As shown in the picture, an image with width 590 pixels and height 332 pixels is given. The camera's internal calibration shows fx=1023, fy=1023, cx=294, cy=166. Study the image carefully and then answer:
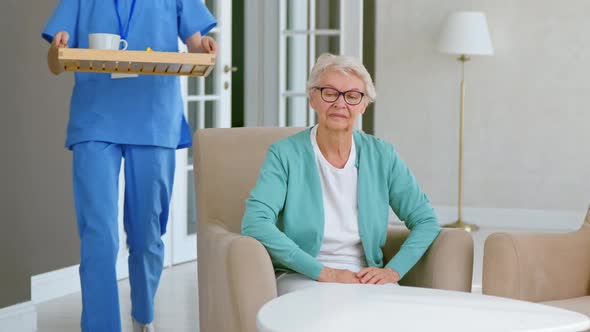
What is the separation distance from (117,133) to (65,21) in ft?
1.31

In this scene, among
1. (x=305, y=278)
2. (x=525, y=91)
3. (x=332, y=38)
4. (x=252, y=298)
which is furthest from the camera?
(x=525, y=91)

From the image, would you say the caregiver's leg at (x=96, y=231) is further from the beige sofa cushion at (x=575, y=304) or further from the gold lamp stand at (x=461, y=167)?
the gold lamp stand at (x=461, y=167)

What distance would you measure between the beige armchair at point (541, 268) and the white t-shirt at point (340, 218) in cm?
35

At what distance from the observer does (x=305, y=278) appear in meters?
2.61

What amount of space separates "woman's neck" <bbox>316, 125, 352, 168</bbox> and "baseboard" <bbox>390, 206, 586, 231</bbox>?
4579 mm

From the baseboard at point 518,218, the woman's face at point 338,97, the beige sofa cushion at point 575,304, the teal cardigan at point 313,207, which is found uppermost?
the woman's face at point 338,97

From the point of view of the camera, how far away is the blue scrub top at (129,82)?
3.33 meters

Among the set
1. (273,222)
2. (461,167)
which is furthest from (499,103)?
(273,222)

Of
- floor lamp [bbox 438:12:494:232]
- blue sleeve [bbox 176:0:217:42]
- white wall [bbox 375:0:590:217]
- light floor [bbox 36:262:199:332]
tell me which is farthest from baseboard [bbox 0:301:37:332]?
white wall [bbox 375:0:590:217]

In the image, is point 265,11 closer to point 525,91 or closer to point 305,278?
point 525,91

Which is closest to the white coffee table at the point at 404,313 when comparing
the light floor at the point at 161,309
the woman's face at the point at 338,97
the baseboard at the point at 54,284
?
the woman's face at the point at 338,97

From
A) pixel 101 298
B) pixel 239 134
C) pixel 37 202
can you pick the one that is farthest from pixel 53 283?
pixel 239 134

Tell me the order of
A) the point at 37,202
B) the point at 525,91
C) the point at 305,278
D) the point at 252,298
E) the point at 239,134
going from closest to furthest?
the point at 252,298, the point at 305,278, the point at 239,134, the point at 37,202, the point at 525,91

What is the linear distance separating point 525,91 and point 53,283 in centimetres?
390
